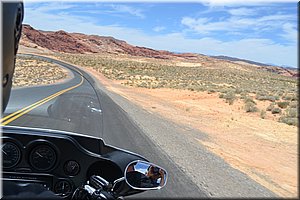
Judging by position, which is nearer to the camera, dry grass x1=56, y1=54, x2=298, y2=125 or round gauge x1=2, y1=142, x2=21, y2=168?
round gauge x1=2, y1=142, x2=21, y2=168

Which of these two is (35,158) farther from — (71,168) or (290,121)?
(290,121)

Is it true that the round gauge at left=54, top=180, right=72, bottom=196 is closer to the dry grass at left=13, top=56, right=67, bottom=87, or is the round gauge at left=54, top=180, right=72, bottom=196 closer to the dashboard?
the dashboard

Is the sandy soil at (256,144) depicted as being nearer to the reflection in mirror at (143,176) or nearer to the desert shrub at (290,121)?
the desert shrub at (290,121)

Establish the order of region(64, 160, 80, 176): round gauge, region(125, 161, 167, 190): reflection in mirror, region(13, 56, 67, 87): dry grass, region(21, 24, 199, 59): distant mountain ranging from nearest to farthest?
region(125, 161, 167, 190): reflection in mirror < region(64, 160, 80, 176): round gauge < region(13, 56, 67, 87): dry grass < region(21, 24, 199, 59): distant mountain

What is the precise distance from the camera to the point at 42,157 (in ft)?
10.1

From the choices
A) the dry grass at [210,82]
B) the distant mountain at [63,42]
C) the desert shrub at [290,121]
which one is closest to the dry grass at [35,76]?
the dry grass at [210,82]

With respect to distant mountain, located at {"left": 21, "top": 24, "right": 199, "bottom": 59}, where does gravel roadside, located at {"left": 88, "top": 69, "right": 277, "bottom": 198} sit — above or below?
below

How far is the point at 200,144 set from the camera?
11.1 metres

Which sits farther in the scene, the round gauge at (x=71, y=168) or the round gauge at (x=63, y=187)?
the round gauge at (x=71, y=168)

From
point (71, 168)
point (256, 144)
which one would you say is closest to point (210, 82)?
point (256, 144)

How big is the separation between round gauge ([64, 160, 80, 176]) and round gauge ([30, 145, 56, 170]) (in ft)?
0.38

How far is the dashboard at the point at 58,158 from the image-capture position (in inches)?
117

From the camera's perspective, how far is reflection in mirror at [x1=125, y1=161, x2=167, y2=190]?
2.68 metres

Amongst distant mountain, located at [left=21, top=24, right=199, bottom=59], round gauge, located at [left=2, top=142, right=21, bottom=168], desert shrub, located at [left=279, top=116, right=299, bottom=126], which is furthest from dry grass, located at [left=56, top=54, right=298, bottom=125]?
distant mountain, located at [left=21, top=24, right=199, bottom=59]
